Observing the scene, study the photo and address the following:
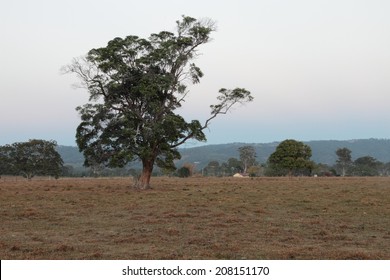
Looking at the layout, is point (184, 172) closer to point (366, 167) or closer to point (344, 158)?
point (344, 158)

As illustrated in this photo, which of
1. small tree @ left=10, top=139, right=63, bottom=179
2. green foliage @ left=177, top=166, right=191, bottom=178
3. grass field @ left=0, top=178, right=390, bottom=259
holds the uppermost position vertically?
small tree @ left=10, top=139, right=63, bottom=179

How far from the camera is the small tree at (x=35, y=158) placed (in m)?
83.2

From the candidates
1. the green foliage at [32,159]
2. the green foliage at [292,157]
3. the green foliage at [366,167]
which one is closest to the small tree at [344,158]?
the green foliage at [366,167]

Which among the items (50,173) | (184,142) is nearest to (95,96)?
(184,142)

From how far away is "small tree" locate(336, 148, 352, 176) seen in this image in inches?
5094

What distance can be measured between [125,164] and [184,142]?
5487 mm

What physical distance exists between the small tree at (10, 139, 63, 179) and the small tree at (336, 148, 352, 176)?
262ft

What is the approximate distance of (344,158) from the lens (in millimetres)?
130000

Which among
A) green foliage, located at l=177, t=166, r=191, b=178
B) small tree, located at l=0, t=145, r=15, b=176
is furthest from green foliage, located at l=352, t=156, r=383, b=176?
small tree, located at l=0, t=145, r=15, b=176

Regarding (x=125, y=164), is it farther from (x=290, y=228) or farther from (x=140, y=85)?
(x=290, y=228)

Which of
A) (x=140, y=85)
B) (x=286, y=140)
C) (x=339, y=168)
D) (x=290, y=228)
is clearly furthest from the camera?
(x=339, y=168)

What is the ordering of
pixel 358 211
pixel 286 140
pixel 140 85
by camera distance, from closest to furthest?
pixel 358 211 < pixel 140 85 < pixel 286 140

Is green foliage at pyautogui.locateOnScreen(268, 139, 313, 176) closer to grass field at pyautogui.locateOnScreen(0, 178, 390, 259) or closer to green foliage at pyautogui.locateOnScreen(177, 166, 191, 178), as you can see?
green foliage at pyautogui.locateOnScreen(177, 166, 191, 178)

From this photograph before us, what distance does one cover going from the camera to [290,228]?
17.1 metres
